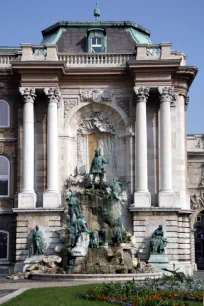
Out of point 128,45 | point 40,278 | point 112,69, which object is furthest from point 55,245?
point 128,45

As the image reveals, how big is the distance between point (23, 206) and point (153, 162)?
7950 millimetres

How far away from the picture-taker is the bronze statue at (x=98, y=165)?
3775 centimetres

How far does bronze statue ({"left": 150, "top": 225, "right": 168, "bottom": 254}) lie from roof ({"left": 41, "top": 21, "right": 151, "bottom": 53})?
12178 mm

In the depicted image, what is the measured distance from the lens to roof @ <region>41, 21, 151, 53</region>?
41688mm

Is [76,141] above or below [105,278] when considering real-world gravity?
above

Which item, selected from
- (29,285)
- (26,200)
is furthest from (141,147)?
(29,285)

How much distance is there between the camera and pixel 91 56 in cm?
3956

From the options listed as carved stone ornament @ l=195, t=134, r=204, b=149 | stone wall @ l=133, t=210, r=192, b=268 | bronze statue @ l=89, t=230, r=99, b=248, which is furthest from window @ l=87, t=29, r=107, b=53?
bronze statue @ l=89, t=230, r=99, b=248

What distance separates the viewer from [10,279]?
32.2 meters

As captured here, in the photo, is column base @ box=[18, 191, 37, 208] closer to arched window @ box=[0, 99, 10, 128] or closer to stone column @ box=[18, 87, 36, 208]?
stone column @ box=[18, 87, 36, 208]

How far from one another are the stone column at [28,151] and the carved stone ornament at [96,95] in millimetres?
3163

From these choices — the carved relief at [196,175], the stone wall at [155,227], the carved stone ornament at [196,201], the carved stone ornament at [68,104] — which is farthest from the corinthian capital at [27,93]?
the carved stone ornament at [196,201]

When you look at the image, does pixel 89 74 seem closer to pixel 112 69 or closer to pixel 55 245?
pixel 112 69

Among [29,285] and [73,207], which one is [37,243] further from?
[29,285]
